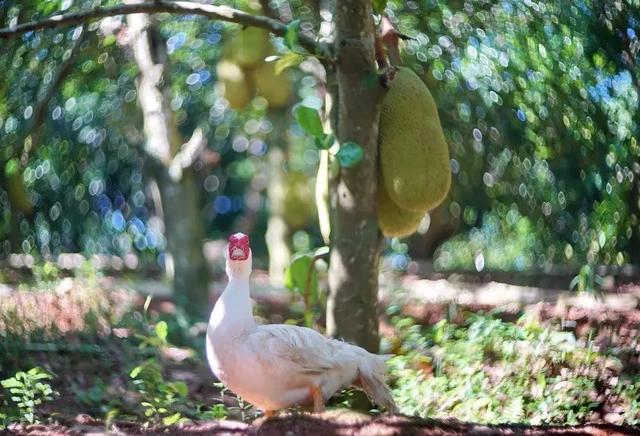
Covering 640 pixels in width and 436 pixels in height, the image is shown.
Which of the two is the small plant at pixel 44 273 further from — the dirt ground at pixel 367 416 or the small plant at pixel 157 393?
the small plant at pixel 157 393

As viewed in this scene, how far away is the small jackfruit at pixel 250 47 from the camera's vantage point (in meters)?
5.11

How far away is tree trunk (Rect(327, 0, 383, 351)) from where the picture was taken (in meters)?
2.67

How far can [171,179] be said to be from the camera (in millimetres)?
4984

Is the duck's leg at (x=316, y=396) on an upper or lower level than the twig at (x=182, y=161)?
lower

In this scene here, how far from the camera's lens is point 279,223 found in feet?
25.0

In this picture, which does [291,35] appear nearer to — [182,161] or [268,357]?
[268,357]

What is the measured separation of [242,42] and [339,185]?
2.61 m

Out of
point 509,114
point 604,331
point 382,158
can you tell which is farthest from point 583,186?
point 382,158

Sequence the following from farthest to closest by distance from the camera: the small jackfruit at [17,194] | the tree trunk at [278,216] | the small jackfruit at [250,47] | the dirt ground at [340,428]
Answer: the tree trunk at [278,216]
the small jackfruit at [250,47]
the small jackfruit at [17,194]
the dirt ground at [340,428]

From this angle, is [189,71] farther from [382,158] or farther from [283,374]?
[283,374]

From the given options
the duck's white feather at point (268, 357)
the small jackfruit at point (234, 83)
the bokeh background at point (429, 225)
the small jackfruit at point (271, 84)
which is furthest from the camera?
the small jackfruit at point (271, 84)

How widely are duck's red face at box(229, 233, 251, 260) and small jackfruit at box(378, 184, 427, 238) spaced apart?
0.60 meters

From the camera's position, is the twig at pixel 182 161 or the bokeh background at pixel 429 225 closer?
the bokeh background at pixel 429 225

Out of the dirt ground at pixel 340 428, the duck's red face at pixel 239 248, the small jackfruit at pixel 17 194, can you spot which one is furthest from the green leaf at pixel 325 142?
the small jackfruit at pixel 17 194
